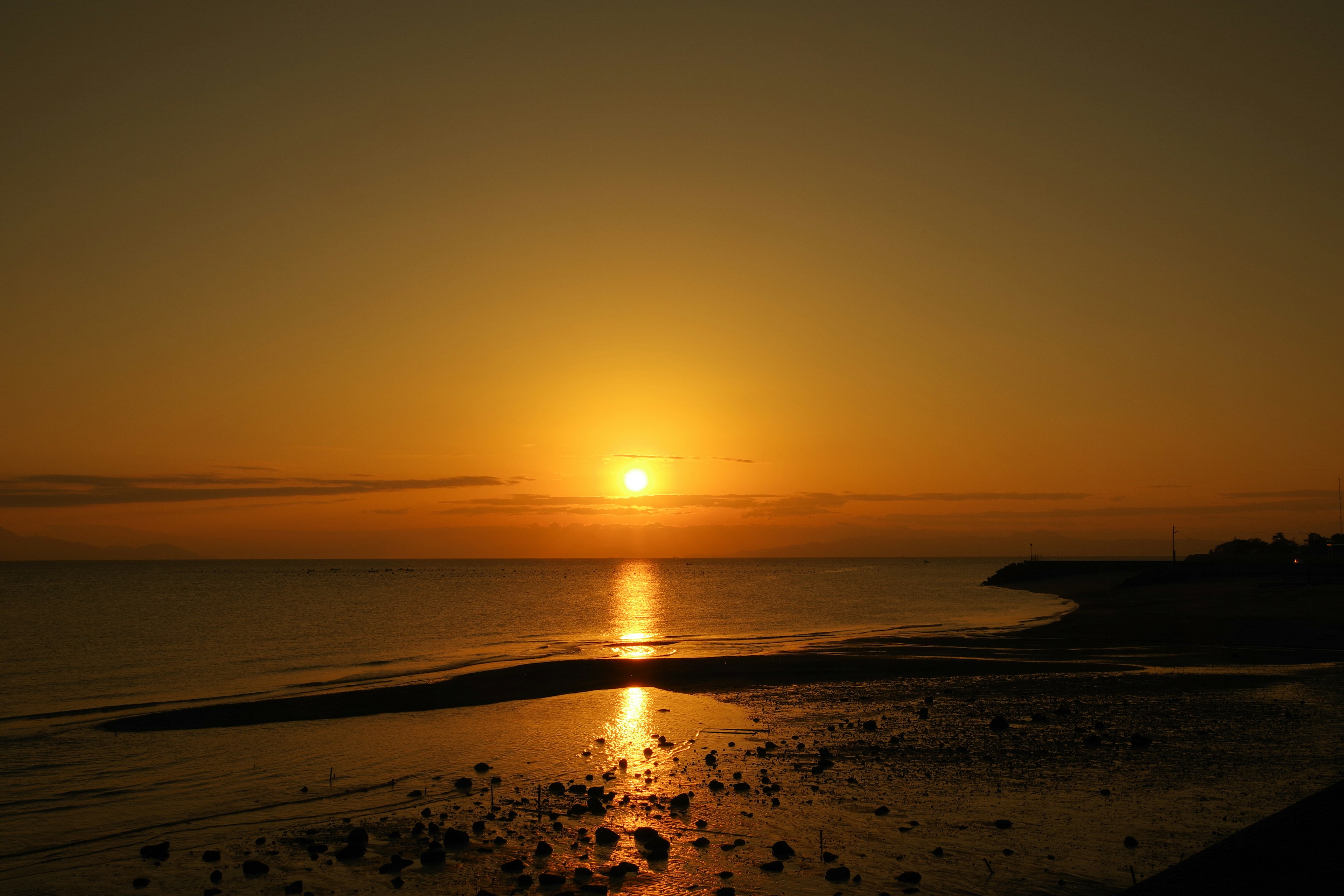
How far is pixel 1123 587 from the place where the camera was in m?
93.4

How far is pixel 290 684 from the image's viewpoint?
3847 cm

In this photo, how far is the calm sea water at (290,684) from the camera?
19062mm

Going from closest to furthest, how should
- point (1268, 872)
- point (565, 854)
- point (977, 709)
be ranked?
point (1268, 872), point (565, 854), point (977, 709)

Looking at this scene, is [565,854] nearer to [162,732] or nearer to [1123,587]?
[162,732]

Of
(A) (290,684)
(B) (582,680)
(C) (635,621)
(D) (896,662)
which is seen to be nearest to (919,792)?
(B) (582,680)

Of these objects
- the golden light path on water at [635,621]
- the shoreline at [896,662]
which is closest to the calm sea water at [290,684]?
the golden light path on water at [635,621]

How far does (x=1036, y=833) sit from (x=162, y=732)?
997 inches

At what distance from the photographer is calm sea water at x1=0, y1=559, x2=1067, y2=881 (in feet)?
62.5

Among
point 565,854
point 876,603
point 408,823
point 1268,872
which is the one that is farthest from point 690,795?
point 876,603

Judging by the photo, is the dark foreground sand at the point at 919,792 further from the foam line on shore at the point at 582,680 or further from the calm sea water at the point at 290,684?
the calm sea water at the point at 290,684

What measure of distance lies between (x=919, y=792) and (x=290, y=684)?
29992 mm

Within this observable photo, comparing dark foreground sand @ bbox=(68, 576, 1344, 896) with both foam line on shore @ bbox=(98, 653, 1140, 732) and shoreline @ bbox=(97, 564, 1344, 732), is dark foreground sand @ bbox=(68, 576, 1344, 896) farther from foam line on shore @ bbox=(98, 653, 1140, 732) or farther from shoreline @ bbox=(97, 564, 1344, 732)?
shoreline @ bbox=(97, 564, 1344, 732)

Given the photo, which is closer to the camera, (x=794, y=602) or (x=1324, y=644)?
(x=1324, y=644)

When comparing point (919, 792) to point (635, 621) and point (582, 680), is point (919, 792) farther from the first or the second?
point (635, 621)
